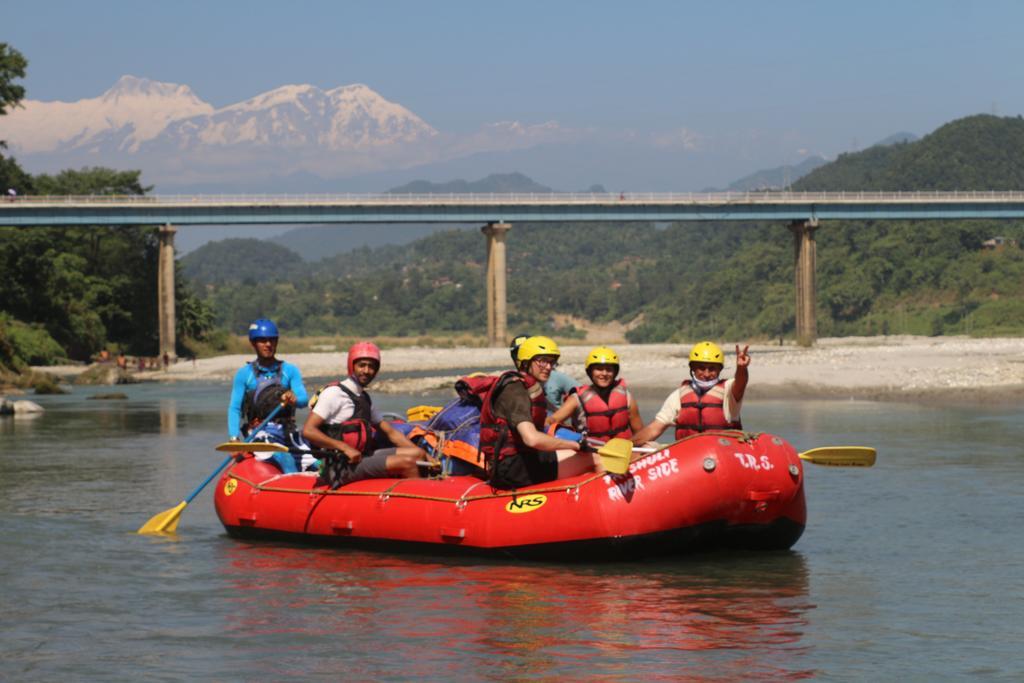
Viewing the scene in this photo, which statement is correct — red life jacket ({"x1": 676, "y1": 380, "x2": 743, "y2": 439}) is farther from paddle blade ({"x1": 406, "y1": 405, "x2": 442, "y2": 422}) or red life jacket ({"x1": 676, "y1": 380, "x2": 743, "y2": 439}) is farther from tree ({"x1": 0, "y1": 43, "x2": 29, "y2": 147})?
tree ({"x1": 0, "y1": 43, "x2": 29, "y2": 147})

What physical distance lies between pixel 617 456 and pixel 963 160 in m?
144

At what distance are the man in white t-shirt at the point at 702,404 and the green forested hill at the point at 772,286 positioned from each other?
83.6 metres

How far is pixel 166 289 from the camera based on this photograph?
80.9 meters

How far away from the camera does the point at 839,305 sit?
→ 376 ft

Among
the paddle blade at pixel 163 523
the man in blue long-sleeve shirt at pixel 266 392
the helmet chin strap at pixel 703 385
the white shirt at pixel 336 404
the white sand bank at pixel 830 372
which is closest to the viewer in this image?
the helmet chin strap at pixel 703 385

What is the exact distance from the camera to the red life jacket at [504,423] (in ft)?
43.5

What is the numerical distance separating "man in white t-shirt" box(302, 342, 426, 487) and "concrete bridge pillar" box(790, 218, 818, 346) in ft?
239

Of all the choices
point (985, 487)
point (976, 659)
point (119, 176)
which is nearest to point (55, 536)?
point (976, 659)

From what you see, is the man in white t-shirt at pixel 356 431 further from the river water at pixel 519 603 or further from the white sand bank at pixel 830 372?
the white sand bank at pixel 830 372

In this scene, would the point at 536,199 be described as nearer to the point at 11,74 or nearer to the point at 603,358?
the point at 11,74

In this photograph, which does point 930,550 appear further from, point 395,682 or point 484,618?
point 395,682

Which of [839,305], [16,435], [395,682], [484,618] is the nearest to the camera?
[395,682]

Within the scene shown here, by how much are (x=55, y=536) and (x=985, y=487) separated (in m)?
11.4

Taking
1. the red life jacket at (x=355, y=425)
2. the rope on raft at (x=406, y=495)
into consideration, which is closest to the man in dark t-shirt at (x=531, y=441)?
the rope on raft at (x=406, y=495)
